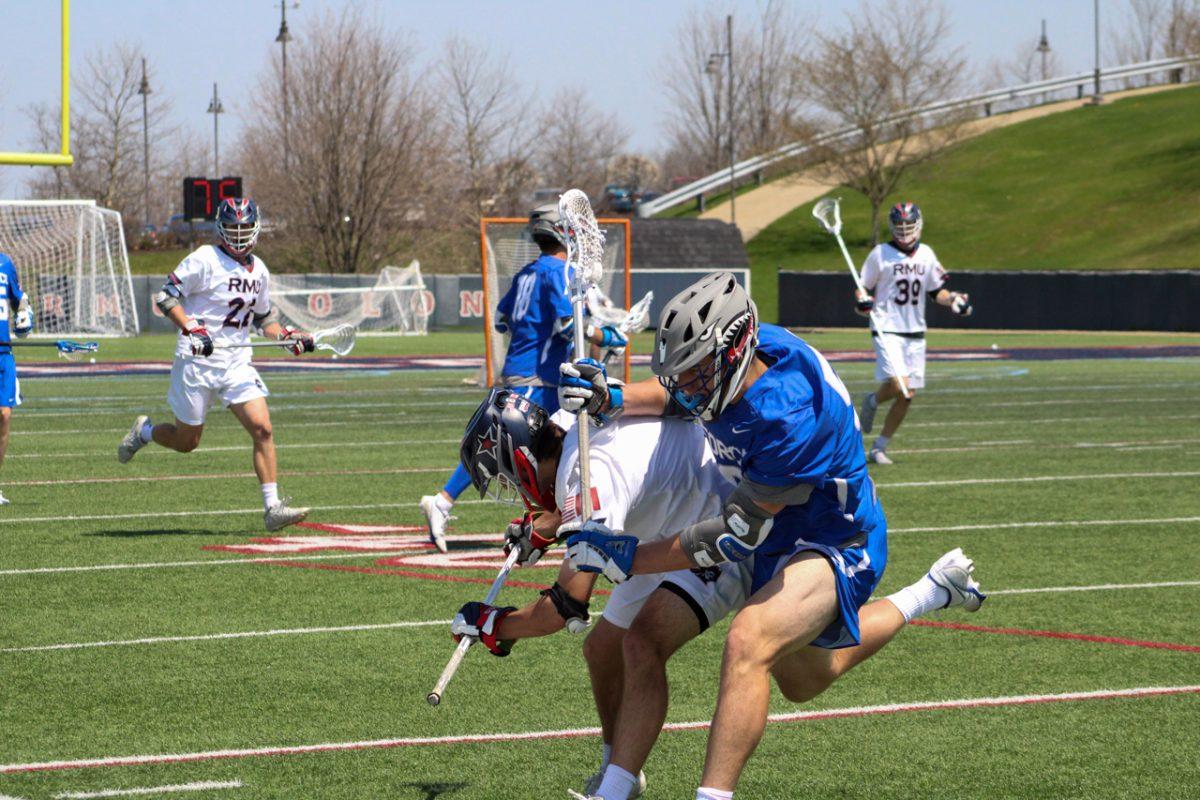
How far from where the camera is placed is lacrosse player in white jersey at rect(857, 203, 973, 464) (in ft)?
51.1

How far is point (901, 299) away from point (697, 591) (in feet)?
36.1

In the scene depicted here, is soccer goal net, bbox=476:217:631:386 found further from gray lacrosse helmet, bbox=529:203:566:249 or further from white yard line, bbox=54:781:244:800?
white yard line, bbox=54:781:244:800

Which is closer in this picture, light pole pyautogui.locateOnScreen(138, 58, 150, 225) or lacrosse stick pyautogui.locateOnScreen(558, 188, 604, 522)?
lacrosse stick pyautogui.locateOnScreen(558, 188, 604, 522)

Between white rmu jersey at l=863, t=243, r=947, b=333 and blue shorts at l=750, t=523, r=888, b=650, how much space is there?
35.1 feet

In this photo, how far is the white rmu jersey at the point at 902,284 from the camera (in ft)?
52.0

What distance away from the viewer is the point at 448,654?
749 cm

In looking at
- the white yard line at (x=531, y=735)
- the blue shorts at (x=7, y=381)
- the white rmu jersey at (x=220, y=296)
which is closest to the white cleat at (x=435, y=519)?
the white rmu jersey at (x=220, y=296)

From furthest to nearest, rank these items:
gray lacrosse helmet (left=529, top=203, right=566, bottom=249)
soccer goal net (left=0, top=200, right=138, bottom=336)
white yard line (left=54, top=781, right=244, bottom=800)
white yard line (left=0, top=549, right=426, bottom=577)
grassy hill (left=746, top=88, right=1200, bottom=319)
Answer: grassy hill (left=746, top=88, right=1200, bottom=319) < soccer goal net (left=0, top=200, right=138, bottom=336) < gray lacrosse helmet (left=529, top=203, right=566, bottom=249) < white yard line (left=0, top=549, right=426, bottom=577) < white yard line (left=54, top=781, right=244, bottom=800)

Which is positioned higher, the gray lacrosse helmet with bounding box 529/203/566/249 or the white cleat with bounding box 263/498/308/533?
the gray lacrosse helmet with bounding box 529/203/566/249

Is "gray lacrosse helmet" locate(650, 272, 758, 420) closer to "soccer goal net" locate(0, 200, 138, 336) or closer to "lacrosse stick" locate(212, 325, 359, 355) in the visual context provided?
"lacrosse stick" locate(212, 325, 359, 355)

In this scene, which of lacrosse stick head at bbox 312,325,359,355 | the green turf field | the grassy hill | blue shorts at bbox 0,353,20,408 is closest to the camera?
the green turf field

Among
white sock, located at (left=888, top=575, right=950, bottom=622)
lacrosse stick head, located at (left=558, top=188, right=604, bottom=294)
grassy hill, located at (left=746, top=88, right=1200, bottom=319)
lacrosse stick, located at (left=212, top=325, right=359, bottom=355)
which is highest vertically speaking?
grassy hill, located at (left=746, top=88, right=1200, bottom=319)

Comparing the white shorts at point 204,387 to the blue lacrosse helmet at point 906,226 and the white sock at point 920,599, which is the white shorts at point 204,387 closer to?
the white sock at point 920,599

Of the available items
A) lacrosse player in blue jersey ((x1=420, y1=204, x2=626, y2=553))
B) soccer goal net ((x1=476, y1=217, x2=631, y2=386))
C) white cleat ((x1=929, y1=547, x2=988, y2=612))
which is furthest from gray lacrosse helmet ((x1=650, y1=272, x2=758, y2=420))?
soccer goal net ((x1=476, y1=217, x2=631, y2=386))
